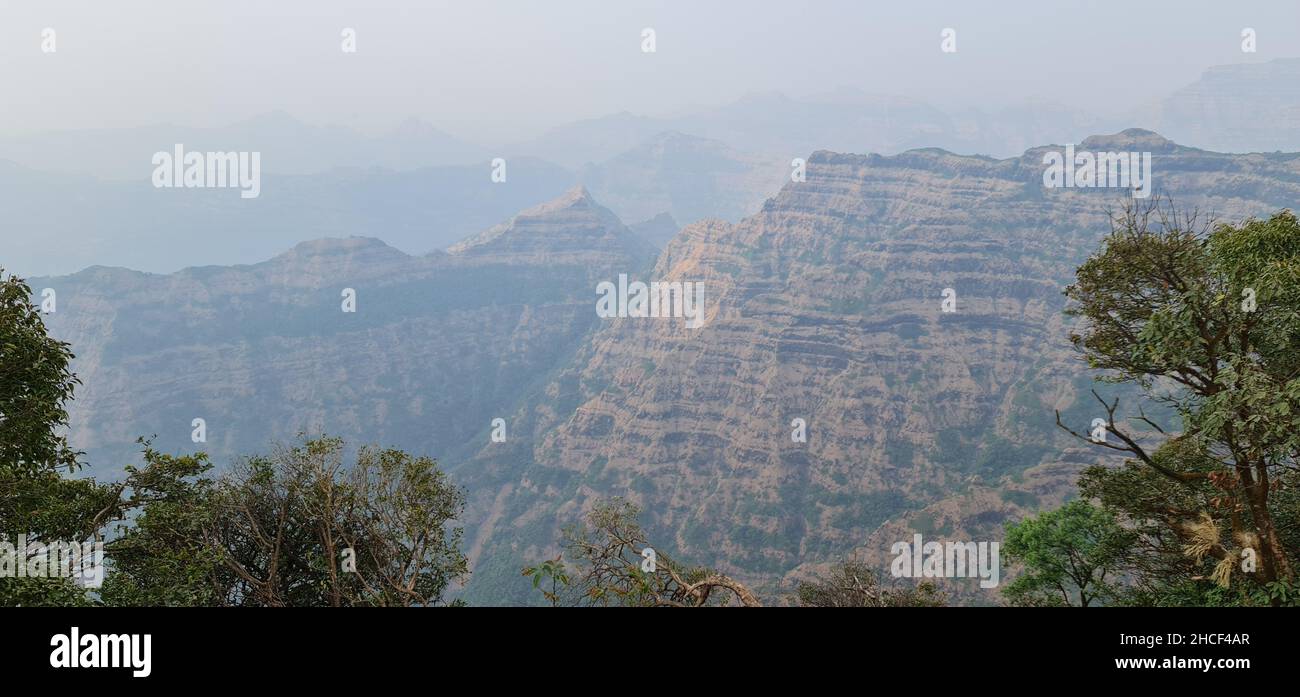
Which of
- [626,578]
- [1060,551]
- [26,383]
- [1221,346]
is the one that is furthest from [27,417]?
[1060,551]

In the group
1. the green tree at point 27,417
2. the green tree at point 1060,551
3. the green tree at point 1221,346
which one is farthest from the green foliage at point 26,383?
the green tree at point 1060,551

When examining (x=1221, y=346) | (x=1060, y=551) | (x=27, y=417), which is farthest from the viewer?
(x=1060, y=551)

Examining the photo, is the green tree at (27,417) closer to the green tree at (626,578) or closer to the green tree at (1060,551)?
the green tree at (626,578)

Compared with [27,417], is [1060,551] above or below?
below

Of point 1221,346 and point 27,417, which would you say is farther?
point 1221,346

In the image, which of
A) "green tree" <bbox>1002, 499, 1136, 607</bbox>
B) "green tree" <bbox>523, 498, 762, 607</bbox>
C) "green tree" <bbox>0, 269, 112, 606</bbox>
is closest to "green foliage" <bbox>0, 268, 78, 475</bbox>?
"green tree" <bbox>0, 269, 112, 606</bbox>

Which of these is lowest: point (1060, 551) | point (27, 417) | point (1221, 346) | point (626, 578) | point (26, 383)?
point (1060, 551)

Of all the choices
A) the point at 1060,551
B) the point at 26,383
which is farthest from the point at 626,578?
the point at 1060,551

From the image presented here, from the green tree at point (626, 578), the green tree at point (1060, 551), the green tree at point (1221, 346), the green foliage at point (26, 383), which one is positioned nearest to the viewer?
the green tree at point (626, 578)

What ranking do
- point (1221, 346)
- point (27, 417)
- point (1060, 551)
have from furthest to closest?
point (1060, 551)
point (1221, 346)
point (27, 417)

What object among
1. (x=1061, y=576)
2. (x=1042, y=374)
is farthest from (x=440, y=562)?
(x=1042, y=374)

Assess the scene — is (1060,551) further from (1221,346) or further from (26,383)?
(26,383)
